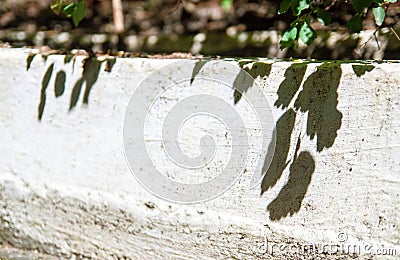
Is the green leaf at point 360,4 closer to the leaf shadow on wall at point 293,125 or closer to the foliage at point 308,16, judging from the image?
the foliage at point 308,16

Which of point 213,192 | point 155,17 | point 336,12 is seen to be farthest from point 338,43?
point 155,17

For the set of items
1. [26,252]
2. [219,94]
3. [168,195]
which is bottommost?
[26,252]

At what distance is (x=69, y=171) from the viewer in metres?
1.94

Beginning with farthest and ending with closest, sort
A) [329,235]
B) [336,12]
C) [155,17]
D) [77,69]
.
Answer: [155,17] < [336,12] < [77,69] < [329,235]

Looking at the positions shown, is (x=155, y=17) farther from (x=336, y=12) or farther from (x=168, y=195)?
(x=168, y=195)

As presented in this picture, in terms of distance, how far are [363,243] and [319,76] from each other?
19.2 inches

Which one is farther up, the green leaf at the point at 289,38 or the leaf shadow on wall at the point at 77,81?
the green leaf at the point at 289,38

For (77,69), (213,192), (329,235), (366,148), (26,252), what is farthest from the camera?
(26,252)

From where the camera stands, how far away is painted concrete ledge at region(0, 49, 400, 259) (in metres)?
1.48

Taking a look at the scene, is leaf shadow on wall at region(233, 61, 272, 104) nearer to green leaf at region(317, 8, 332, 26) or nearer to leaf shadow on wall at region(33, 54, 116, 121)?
green leaf at region(317, 8, 332, 26)

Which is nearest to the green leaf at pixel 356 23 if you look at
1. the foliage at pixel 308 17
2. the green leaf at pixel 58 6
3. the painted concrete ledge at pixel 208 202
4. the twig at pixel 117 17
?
the foliage at pixel 308 17
